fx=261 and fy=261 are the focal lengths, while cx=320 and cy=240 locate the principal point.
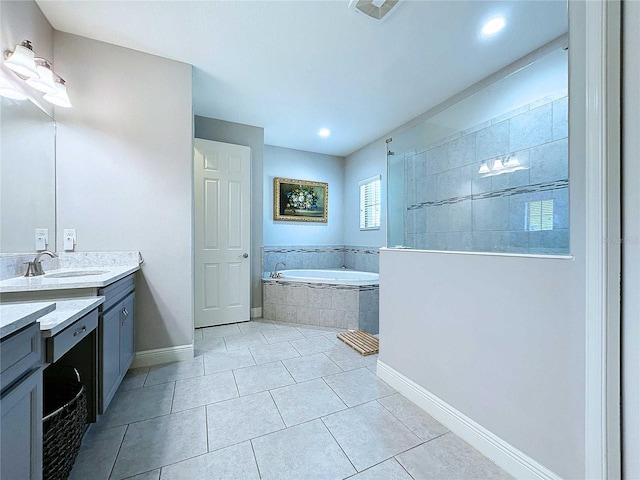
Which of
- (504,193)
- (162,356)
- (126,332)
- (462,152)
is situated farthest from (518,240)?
(162,356)

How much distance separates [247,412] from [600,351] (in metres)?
1.77

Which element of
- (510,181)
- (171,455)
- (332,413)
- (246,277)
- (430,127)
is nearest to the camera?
(171,455)

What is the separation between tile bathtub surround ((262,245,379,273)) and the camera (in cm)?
423

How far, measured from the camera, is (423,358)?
1.71 meters

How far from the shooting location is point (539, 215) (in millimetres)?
1598

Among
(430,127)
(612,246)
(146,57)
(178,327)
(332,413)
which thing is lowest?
(332,413)

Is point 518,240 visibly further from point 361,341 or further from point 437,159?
point 361,341

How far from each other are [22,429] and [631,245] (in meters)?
2.06

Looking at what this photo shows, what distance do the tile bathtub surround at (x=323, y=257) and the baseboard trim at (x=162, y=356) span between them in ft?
5.72

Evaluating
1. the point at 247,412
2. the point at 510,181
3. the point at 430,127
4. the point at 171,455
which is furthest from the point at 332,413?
the point at 430,127

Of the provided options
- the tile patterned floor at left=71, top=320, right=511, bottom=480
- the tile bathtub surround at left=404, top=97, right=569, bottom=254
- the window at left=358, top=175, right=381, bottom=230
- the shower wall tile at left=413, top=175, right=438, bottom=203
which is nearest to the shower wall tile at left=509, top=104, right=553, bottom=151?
the tile bathtub surround at left=404, top=97, right=569, bottom=254

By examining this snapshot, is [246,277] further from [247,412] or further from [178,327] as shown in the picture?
[247,412]

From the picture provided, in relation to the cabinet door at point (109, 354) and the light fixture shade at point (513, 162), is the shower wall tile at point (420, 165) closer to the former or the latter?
the light fixture shade at point (513, 162)

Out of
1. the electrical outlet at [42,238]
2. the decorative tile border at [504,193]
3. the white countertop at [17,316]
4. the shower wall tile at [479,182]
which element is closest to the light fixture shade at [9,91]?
the electrical outlet at [42,238]
